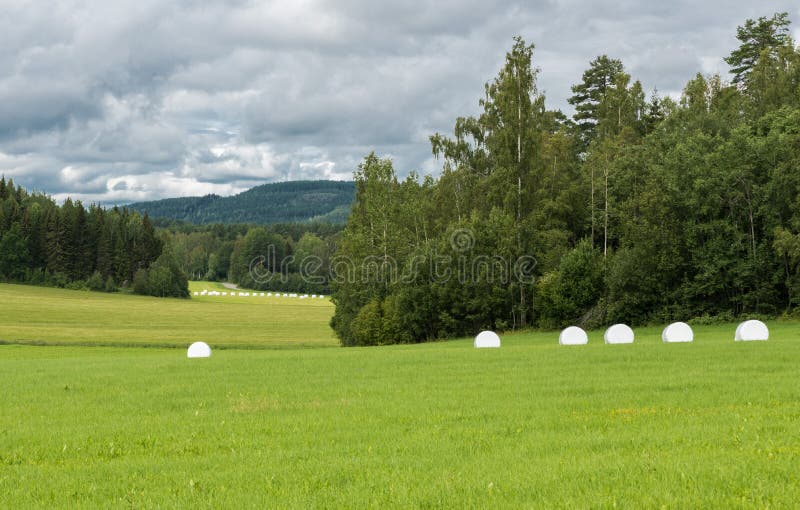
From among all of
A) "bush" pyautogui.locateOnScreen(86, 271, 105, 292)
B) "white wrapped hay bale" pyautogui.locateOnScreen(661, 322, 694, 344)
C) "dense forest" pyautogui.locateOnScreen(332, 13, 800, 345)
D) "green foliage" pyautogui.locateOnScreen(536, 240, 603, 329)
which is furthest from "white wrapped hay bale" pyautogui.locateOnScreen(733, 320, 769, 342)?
"bush" pyautogui.locateOnScreen(86, 271, 105, 292)

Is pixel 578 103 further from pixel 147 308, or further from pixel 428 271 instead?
pixel 147 308

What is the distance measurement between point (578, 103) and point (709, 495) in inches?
3753

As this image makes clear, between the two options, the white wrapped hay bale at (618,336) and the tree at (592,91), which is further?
the tree at (592,91)

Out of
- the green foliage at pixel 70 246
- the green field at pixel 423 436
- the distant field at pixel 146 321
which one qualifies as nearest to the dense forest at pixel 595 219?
the distant field at pixel 146 321

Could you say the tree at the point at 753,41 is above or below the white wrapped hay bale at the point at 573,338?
above

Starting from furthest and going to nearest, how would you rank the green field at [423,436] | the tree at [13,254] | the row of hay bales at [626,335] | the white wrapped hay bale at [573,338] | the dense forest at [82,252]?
the dense forest at [82,252]
the tree at [13,254]
the white wrapped hay bale at [573,338]
the row of hay bales at [626,335]
the green field at [423,436]

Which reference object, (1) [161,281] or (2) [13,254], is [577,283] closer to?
(1) [161,281]

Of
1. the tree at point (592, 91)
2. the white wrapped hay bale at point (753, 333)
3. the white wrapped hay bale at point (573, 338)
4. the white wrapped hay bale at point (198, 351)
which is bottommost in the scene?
the white wrapped hay bale at point (198, 351)

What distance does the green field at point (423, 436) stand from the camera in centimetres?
882

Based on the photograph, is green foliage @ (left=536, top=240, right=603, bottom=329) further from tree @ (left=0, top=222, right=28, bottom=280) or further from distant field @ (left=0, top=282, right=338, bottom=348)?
→ tree @ (left=0, top=222, right=28, bottom=280)

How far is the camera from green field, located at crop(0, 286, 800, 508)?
28.9ft

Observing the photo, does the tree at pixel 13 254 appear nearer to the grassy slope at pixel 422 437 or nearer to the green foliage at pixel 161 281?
the green foliage at pixel 161 281

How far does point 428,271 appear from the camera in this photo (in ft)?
210

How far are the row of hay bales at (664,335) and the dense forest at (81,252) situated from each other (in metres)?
139
